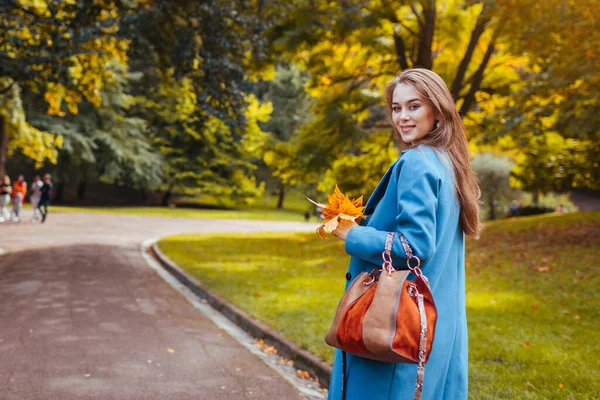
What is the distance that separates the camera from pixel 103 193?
51.9 metres

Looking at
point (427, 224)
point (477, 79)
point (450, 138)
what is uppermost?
point (477, 79)

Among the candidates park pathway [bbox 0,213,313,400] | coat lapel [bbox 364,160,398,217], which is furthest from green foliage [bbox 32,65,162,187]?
coat lapel [bbox 364,160,398,217]

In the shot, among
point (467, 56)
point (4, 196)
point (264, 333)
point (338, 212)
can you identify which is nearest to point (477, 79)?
point (467, 56)

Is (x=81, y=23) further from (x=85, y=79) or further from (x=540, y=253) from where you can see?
(x=540, y=253)

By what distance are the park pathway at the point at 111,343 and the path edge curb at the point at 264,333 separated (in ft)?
1.23

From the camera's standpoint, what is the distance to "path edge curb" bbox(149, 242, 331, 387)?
5.61 m

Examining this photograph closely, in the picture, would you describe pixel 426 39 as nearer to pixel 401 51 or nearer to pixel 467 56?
pixel 401 51

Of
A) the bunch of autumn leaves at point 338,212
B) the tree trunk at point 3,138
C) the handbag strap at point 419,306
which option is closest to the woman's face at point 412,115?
the bunch of autumn leaves at point 338,212

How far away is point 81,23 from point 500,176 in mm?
31256

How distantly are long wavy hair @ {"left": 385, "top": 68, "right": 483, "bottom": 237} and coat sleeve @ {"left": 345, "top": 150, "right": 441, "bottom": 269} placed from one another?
0.57 ft

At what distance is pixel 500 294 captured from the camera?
32.3 feet

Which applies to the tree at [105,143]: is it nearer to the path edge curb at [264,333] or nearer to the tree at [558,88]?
the tree at [558,88]

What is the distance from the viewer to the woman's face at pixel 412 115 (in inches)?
92.9

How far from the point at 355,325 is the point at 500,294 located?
8.47 m
